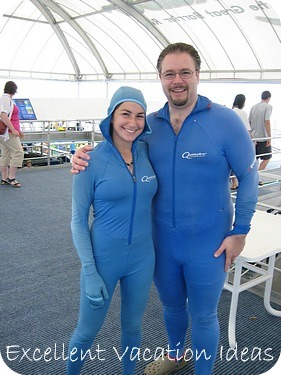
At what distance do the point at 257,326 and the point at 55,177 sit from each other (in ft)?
15.4

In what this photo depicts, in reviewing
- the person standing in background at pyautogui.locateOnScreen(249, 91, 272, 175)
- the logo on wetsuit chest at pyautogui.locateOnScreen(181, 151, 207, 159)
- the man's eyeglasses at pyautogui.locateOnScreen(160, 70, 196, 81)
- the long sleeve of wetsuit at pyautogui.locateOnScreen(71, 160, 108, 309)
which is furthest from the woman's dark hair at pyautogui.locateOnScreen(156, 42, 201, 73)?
the person standing in background at pyautogui.locateOnScreen(249, 91, 272, 175)

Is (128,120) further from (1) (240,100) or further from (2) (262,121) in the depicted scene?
(2) (262,121)

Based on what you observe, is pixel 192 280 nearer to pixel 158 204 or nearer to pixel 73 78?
pixel 158 204

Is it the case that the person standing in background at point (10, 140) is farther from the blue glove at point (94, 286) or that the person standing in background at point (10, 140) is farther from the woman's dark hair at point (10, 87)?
the blue glove at point (94, 286)

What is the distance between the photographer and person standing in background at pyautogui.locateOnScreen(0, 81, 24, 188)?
4930 millimetres

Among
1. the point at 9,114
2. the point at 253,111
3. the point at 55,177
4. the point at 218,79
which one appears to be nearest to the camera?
the point at 9,114

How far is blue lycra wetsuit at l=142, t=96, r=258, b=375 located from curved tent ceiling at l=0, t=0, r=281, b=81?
9.67m

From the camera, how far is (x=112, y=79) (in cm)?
1934

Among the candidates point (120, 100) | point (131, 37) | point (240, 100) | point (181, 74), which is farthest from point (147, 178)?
point (131, 37)

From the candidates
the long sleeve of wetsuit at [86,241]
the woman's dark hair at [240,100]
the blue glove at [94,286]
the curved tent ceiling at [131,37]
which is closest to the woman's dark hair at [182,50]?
the long sleeve of wetsuit at [86,241]

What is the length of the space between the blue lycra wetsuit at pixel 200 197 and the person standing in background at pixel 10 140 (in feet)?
12.5

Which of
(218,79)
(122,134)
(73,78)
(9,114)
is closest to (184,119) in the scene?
(122,134)

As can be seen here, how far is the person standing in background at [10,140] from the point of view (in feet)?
16.2

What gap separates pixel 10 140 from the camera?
5.36 metres
